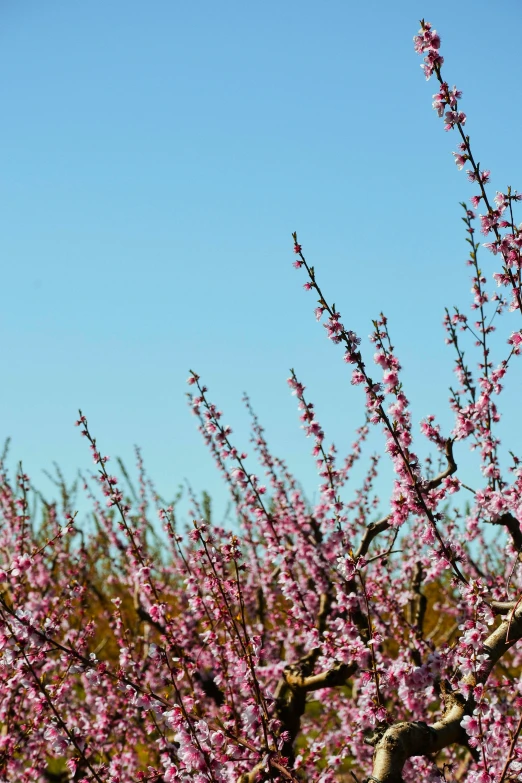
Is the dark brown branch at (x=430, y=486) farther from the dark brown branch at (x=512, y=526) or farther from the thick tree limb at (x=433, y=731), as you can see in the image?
the thick tree limb at (x=433, y=731)

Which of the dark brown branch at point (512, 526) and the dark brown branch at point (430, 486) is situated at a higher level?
the dark brown branch at point (430, 486)

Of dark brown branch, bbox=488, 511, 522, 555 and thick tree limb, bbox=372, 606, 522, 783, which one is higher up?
dark brown branch, bbox=488, 511, 522, 555

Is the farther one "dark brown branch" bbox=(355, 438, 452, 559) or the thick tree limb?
"dark brown branch" bbox=(355, 438, 452, 559)

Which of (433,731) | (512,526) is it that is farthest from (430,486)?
(433,731)

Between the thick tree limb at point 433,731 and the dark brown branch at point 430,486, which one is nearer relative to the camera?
the thick tree limb at point 433,731

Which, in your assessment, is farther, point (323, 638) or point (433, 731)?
point (323, 638)

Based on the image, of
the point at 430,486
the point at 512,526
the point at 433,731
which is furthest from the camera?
the point at 512,526

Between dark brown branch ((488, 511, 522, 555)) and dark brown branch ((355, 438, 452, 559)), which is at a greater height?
dark brown branch ((355, 438, 452, 559))

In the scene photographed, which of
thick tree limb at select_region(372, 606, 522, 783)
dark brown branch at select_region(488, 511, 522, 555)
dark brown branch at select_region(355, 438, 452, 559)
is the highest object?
dark brown branch at select_region(355, 438, 452, 559)

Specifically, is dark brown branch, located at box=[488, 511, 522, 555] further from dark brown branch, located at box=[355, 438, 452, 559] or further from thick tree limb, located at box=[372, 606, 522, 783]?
thick tree limb, located at box=[372, 606, 522, 783]

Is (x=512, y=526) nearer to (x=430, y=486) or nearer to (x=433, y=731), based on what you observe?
(x=430, y=486)

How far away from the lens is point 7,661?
3.44 metres

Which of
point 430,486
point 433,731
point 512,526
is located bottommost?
point 433,731

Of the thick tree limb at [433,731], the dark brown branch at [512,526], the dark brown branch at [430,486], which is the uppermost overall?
the dark brown branch at [430,486]
